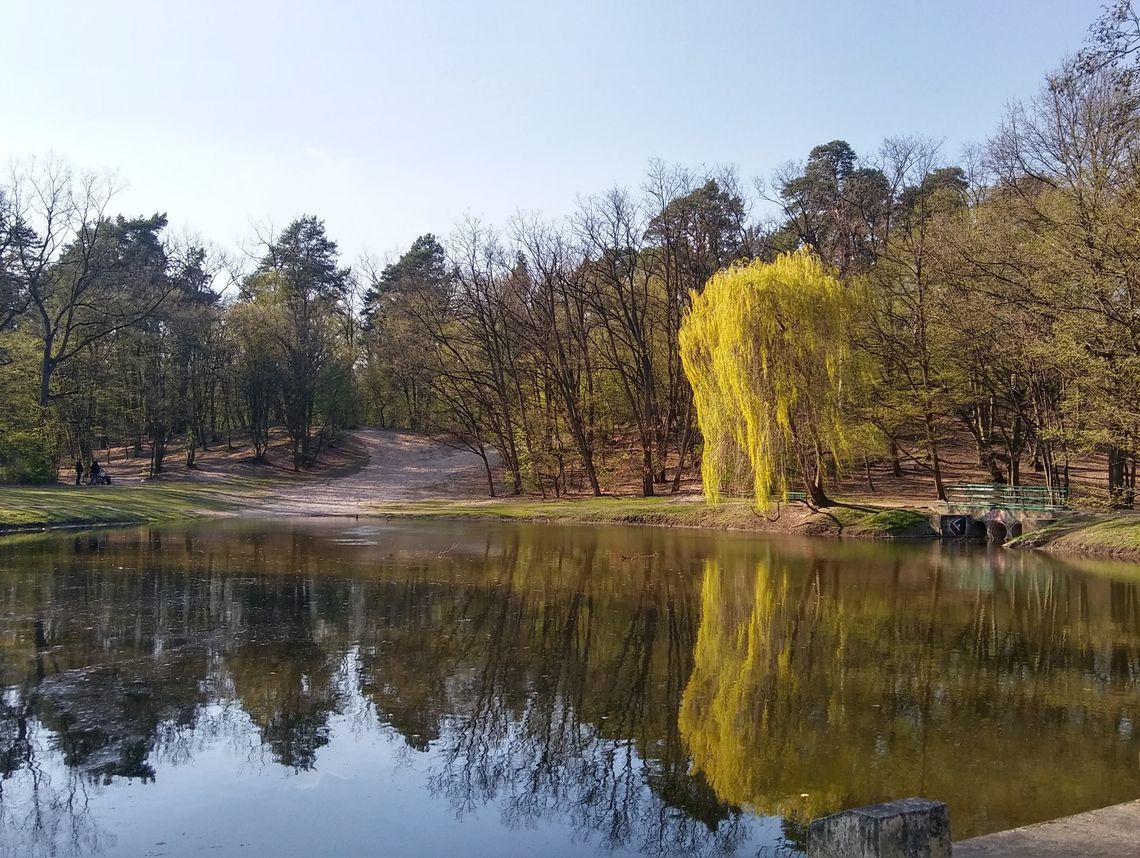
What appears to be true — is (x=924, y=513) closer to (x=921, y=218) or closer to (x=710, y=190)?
(x=921, y=218)

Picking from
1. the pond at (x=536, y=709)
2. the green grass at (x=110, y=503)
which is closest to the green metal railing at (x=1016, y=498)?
the pond at (x=536, y=709)

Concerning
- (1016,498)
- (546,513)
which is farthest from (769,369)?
(546,513)

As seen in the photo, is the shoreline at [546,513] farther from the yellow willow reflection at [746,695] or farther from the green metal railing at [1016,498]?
the yellow willow reflection at [746,695]

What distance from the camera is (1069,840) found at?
5.70 metres

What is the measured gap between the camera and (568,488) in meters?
46.7

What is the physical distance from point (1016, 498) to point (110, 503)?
105ft

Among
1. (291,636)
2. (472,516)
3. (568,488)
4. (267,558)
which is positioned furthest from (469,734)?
(568,488)

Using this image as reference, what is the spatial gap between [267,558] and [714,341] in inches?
602

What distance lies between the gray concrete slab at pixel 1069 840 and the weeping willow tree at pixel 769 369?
23.5 m

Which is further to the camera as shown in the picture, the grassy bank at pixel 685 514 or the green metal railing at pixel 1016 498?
the grassy bank at pixel 685 514

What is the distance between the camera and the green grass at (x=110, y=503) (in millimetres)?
30781

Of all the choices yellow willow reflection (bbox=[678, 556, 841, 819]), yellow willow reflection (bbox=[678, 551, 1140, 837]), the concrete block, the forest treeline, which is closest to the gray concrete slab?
the concrete block

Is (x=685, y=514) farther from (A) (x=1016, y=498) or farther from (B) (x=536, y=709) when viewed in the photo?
(B) (x=536, y=709)

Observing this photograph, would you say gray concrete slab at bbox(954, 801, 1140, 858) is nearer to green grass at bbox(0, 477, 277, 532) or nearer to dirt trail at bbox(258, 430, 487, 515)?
green grass at bbox(0, 477, 277, 532)
